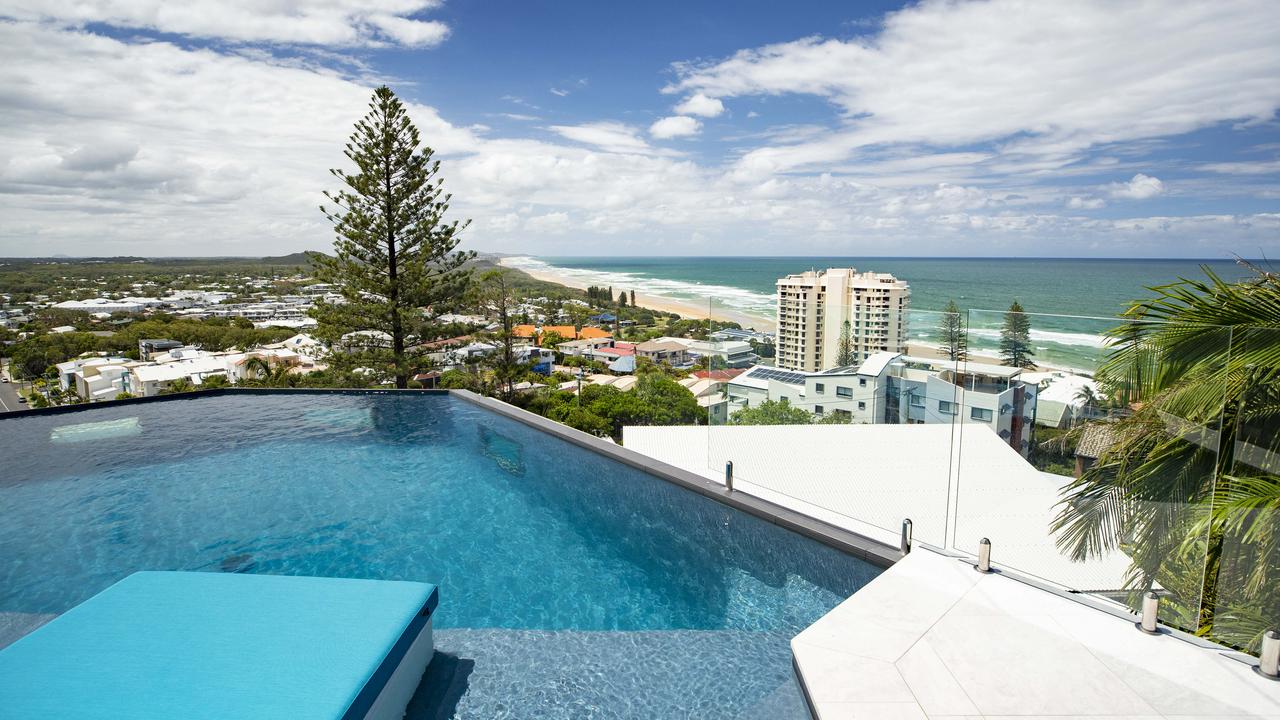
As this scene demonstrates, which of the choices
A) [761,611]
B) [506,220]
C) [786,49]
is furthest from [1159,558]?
[506,220]

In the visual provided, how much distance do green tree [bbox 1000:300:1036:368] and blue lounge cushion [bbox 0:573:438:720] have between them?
2.71m

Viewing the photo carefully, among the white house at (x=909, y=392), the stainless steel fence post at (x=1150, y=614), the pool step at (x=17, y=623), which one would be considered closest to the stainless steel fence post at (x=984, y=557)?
the white house at (x=909, y=392)

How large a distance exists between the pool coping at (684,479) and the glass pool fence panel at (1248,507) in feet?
3.71

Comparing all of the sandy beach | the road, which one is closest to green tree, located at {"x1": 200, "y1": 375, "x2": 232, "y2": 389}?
the road

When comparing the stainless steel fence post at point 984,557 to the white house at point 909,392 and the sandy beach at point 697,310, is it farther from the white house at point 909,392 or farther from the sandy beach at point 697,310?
the sandy beach at point 697,310

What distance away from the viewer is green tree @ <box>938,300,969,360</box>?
2770 millimetres

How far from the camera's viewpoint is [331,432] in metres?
6.17

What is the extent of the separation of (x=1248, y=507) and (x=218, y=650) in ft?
11.7

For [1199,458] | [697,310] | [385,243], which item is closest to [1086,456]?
[1199,458]

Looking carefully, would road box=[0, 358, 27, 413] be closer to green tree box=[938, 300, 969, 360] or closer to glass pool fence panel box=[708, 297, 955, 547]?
glass pool fence panel box=[708, 297, 955, 547]

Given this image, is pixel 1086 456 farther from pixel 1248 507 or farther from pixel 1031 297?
pixel 1031 297

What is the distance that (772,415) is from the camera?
3.81 m

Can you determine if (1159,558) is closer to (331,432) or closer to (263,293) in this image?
(331,432)

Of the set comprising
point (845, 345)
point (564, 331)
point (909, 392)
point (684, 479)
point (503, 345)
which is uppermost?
point (845, 345)
